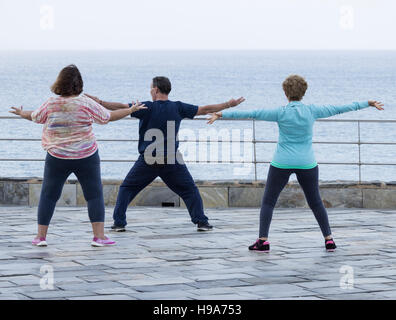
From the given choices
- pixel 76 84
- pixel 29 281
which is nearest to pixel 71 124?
pixel 76 84

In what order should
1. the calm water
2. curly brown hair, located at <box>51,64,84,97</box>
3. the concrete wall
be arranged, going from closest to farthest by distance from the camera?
1. curly brown hair, located at <box>51,64,84,97</box>
2. the concrete wall
3. the calm water

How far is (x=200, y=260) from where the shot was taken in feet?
26.5

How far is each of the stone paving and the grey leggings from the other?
263 millimetres

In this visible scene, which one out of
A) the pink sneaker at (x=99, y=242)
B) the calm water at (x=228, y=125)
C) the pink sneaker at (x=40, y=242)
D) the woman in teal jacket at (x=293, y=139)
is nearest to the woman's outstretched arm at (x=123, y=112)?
the woman in teal jacket at (x=293, y=139)

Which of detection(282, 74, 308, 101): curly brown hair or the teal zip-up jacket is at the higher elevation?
detection(282, 74, 308, 101): curly brown hair

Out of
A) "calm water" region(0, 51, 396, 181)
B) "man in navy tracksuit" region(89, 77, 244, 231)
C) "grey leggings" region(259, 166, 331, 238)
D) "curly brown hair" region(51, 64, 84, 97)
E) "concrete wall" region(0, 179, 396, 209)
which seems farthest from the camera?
"calm water" region(0, 51, 396, 181)

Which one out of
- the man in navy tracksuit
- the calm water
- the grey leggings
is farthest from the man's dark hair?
the calm water

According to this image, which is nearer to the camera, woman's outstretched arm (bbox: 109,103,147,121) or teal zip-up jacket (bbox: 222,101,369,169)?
teal zip-up jacket (bbox: 222,101,369,169)

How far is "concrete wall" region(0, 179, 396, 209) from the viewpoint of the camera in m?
11.6

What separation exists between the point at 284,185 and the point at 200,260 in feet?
3.37

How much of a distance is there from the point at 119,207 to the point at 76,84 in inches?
71.4

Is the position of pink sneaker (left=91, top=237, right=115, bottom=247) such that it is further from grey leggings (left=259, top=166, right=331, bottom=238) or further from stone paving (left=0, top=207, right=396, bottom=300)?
grey leggings (left=259, top=166, right=331, bottom=238)

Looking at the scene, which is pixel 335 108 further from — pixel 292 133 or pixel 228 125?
pixel 228 125
